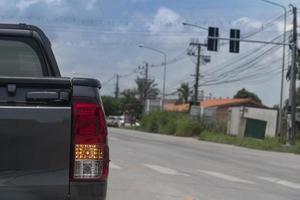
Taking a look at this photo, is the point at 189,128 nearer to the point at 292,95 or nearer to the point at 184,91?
the point at 292,95

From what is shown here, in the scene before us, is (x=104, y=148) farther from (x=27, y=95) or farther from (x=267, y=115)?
(x=267, y=115)

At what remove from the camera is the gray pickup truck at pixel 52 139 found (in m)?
3.97

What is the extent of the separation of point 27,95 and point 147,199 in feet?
26.2

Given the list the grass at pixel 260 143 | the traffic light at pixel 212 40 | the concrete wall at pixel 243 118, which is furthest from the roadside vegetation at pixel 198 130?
the traffic light at pixel 212 40

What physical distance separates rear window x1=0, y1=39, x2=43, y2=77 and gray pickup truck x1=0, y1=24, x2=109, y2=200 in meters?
1.18

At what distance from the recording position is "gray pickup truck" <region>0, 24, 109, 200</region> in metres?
3.97

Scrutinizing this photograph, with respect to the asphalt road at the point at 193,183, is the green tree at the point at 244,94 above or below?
above

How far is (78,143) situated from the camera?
163 inches

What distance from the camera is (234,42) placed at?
136 feet

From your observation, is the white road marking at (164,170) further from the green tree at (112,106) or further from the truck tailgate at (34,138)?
the green tree at (112,106)

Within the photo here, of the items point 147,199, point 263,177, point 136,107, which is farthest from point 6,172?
point 136,107

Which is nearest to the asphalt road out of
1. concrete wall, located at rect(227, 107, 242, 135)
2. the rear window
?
the rear window

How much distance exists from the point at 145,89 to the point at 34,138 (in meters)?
127

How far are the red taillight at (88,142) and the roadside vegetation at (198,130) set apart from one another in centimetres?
3761
